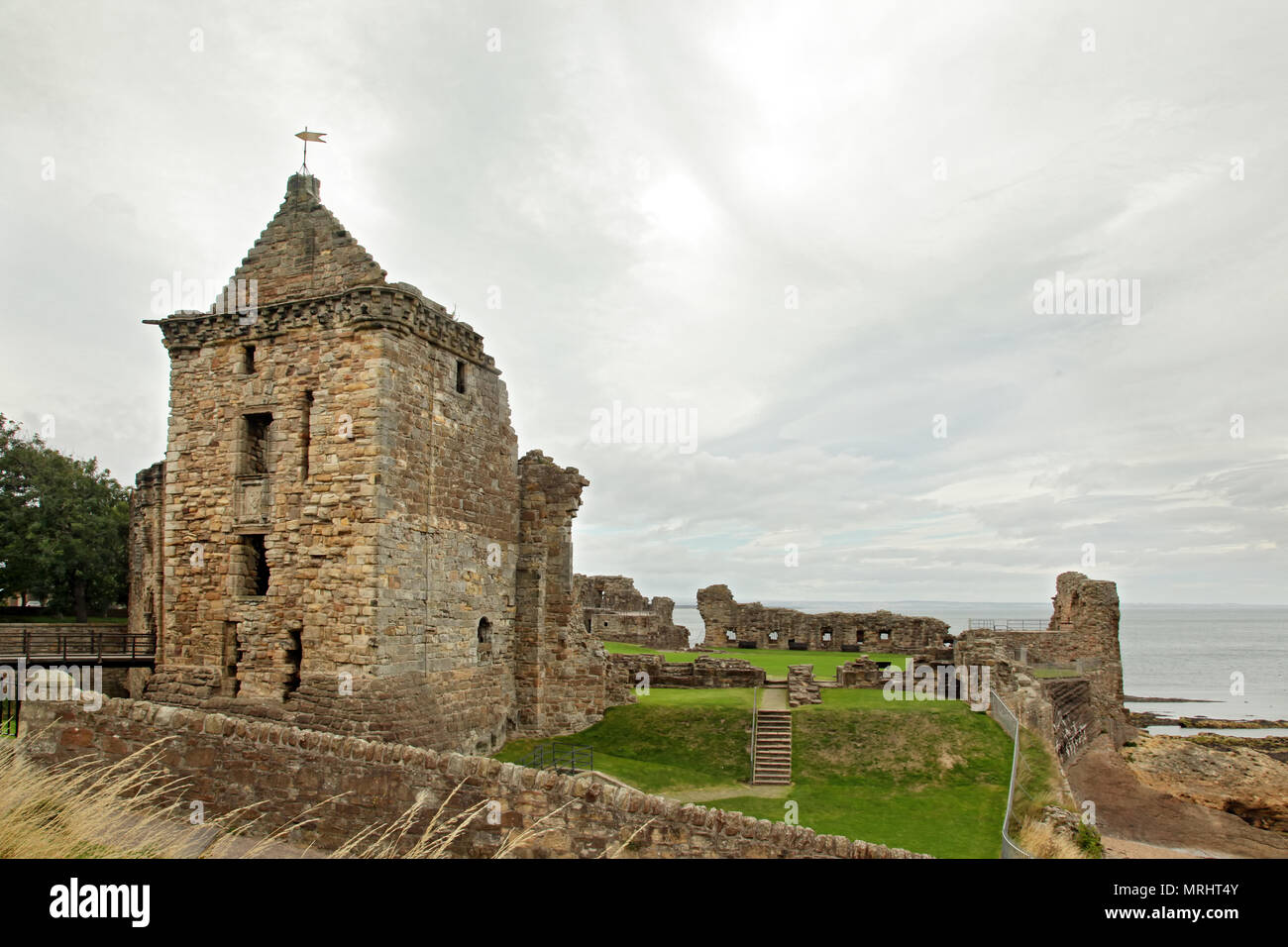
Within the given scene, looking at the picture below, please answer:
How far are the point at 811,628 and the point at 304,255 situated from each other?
28253mm

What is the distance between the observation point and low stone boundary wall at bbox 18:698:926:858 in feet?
32.1

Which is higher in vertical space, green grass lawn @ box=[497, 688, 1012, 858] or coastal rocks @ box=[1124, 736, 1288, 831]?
green grass lawn @ box=[497, 688, 1012, 858]

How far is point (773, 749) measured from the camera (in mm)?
19562

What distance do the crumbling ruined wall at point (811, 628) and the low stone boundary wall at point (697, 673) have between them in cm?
1245

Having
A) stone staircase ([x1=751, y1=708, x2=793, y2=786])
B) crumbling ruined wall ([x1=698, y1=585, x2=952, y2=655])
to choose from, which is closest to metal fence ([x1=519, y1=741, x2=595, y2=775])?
stone staircase ([x1=751, y1=708, x2=793, y2=786])

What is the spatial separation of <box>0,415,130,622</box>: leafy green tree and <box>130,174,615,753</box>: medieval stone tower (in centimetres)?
2274

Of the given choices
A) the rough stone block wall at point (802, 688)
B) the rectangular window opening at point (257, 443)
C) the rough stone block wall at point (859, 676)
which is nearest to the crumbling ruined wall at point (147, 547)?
the rectangular window opening at point (257, 443)

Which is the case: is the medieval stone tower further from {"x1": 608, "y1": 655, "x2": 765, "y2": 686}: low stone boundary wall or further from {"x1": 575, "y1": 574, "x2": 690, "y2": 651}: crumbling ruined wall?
{"x1": 575, "y1": 574, "x2": 690, "y2": 651}: crumbling ruined wall

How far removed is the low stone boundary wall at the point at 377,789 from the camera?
32.1ft

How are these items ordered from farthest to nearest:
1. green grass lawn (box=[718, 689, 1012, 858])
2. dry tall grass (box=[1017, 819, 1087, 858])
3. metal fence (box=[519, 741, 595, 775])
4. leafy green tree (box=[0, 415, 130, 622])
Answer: leafy green tree (box=[0, 415, 130, 622])
metal fence (box=[519, 741, 595, 775])
green grass lawn (box=[718, 689, 1012, 858])
dry tall grass (box=[1017, 819, 1087, 858])
